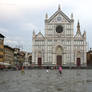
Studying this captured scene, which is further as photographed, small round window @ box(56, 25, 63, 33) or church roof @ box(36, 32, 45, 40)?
small round window @ box(56, 25, 63, 33)

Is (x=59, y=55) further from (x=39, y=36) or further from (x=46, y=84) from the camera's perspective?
(x=46, y=84)

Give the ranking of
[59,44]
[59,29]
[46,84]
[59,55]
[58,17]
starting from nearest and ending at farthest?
[46,84], [59,44], [59,55], [59,29], [58,17]

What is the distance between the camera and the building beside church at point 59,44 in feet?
235

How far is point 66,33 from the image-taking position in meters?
73.1

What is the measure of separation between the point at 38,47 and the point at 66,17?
1477 cm

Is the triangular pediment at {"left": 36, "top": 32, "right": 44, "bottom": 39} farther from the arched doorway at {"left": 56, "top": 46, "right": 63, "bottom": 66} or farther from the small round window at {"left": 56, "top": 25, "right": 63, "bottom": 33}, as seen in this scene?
the arched doorway at {"left": 56, "top": 46, "right": 63, "bottom": 66}

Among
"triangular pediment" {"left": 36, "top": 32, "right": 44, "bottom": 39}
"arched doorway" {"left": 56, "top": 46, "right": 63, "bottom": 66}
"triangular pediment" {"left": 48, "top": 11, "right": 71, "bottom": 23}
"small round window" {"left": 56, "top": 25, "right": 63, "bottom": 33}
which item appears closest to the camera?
"arched doorway" {"left": 56, "top": 46, "right": 63, "bottom": 66}

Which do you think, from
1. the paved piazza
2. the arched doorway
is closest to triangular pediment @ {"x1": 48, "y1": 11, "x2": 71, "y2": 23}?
the arched doorway

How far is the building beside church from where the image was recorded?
7162cm

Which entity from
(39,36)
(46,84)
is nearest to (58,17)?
(39,36)

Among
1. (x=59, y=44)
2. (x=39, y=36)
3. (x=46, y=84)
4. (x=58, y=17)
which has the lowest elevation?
(x=46, y=84)

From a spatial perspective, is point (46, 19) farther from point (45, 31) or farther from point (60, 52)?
point (60, 52)

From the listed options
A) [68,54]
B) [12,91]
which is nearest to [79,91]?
[12,91]

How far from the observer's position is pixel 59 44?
72688mm
